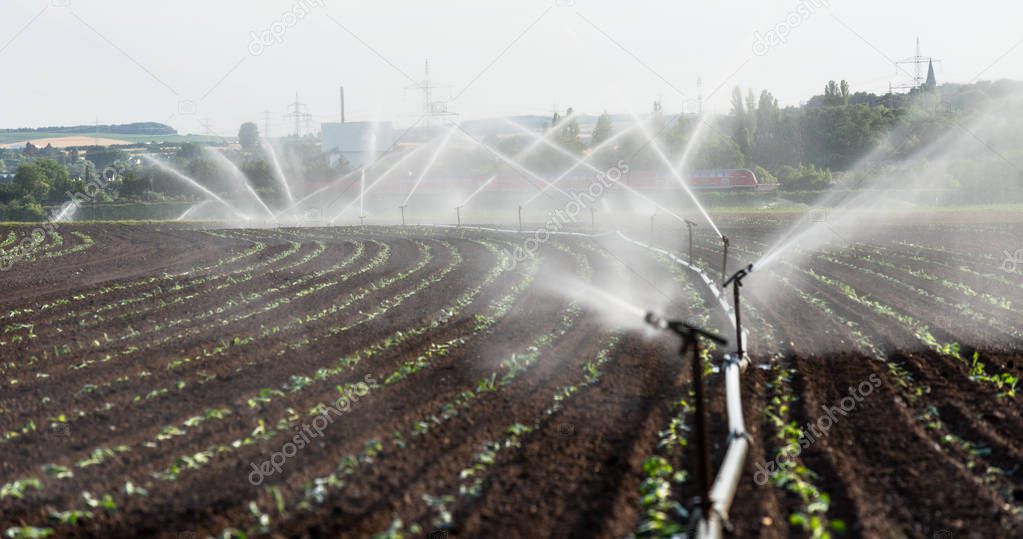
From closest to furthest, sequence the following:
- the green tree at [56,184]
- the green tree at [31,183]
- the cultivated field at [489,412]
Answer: the cultivated field at [489,412]
the green tree at [31,183]
the green tree at [56,184]

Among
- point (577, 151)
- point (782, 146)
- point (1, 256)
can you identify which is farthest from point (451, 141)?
point (1, 256)

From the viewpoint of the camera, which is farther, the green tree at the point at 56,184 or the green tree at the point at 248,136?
the green tree at the point at 248,136

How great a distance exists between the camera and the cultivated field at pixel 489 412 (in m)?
7.29

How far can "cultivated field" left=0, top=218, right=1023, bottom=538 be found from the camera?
7.29 metres

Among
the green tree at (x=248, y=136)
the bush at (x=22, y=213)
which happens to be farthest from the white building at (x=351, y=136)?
the bush at (x=22, y=213)

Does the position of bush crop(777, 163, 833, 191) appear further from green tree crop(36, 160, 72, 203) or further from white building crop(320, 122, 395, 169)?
white building crop(320, 122, 395, 169)

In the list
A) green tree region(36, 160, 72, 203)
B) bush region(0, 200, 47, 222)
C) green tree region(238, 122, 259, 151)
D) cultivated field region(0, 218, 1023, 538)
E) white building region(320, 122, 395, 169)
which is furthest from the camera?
green tree region(238, 122, 259, 151)

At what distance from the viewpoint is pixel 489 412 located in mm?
10102

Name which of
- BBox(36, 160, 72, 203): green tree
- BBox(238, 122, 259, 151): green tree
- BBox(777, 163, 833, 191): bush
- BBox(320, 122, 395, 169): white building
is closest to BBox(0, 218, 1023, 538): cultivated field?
BBox(777, 163, 833, 191): bush

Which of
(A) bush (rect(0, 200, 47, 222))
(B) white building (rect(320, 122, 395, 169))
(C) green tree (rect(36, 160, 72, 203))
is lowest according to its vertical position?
(A) bush (rect(0, 200, 47, 222))

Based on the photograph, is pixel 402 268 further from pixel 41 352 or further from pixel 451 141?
pixel 451 141

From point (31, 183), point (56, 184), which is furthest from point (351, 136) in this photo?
point (31, 183)

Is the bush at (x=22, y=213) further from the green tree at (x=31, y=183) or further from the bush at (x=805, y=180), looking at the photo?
the bush at (x=805, y=180)

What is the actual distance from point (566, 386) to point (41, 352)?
28.5ft
